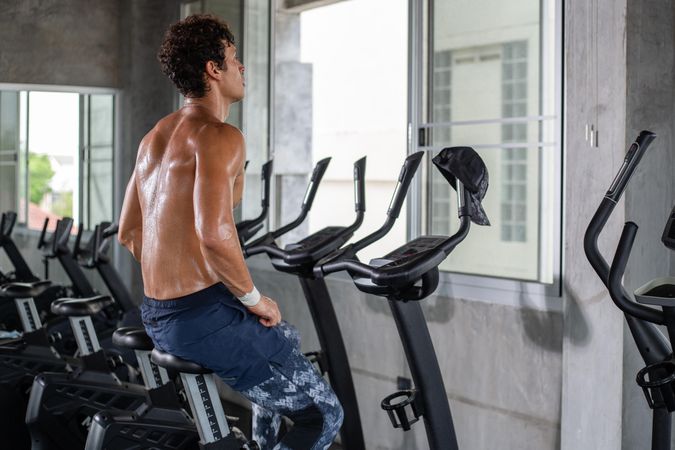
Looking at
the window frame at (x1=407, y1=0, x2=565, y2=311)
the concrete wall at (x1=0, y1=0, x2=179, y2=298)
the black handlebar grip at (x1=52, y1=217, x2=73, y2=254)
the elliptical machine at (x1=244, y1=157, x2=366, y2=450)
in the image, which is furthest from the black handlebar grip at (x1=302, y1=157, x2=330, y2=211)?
the concrete wall at (x1=0, y1=0, x2=179, y2=298)

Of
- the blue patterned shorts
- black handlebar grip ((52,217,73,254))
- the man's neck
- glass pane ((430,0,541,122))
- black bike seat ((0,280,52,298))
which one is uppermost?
glass pane ((430,0,541,122))

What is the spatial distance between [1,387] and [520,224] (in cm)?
267

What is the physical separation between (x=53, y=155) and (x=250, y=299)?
6.51 meters

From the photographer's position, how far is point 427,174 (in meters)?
4.17

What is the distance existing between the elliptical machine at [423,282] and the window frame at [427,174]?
2.86 ft

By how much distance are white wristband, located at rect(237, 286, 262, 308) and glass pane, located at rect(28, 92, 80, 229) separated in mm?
5483

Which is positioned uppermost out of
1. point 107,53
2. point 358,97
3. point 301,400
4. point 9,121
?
point 358,97

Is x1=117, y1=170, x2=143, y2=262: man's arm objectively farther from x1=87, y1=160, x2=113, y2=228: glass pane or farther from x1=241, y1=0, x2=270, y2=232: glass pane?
x1=87, y1=160, x2=113, y2=228: glass pane

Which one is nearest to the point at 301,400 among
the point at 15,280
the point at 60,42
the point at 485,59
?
the point at 485,59

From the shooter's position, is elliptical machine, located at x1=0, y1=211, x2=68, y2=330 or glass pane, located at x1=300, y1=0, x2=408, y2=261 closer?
elliptical machine, located at x1=0, y1=211, x2=68, y2=330

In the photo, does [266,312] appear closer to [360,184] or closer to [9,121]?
[360,184]

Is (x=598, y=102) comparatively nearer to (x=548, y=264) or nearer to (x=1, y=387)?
(x=548, y=264)

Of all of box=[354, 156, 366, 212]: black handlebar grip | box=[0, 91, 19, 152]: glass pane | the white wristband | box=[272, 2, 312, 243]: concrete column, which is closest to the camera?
the white wristband

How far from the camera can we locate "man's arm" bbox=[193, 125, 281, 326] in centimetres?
243
